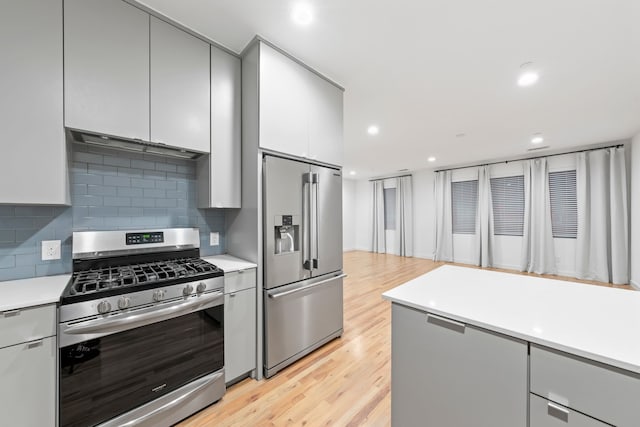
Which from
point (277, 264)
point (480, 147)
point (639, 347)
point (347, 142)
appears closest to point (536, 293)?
point (639, 347)

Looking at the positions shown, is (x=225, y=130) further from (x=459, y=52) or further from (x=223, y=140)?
(x=459, y=52)

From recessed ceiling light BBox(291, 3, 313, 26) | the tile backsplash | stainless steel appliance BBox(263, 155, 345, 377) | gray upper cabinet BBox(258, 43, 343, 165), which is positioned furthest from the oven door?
recessed ceiling light BBox(291, 3, 313, 26)

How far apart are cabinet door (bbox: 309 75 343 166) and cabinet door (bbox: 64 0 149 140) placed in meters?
1.31

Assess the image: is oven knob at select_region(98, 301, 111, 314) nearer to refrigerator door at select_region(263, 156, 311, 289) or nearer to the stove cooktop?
the stove cooktop

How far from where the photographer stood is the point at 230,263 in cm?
195

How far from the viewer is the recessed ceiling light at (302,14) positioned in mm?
1628

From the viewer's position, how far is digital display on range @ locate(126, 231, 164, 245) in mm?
1791

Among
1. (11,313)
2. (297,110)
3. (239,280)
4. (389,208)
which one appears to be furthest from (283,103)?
(389,208)

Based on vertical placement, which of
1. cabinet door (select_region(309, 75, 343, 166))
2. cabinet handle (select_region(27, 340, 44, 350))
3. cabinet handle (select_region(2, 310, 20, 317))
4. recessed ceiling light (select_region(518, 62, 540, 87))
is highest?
recessed ceiling light (select_region(518, 62, 540, 87))

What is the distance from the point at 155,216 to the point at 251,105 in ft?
4.02

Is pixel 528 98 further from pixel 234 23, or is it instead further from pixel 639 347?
pixel 234 23

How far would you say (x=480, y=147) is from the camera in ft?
16.1

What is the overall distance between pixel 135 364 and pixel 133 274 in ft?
1.70

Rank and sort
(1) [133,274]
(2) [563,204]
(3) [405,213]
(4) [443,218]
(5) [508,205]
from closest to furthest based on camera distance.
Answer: (1) [133,274] → (2) [563,204] → (5) [508,205] → (4) [443,218] → (3) [405,213]
